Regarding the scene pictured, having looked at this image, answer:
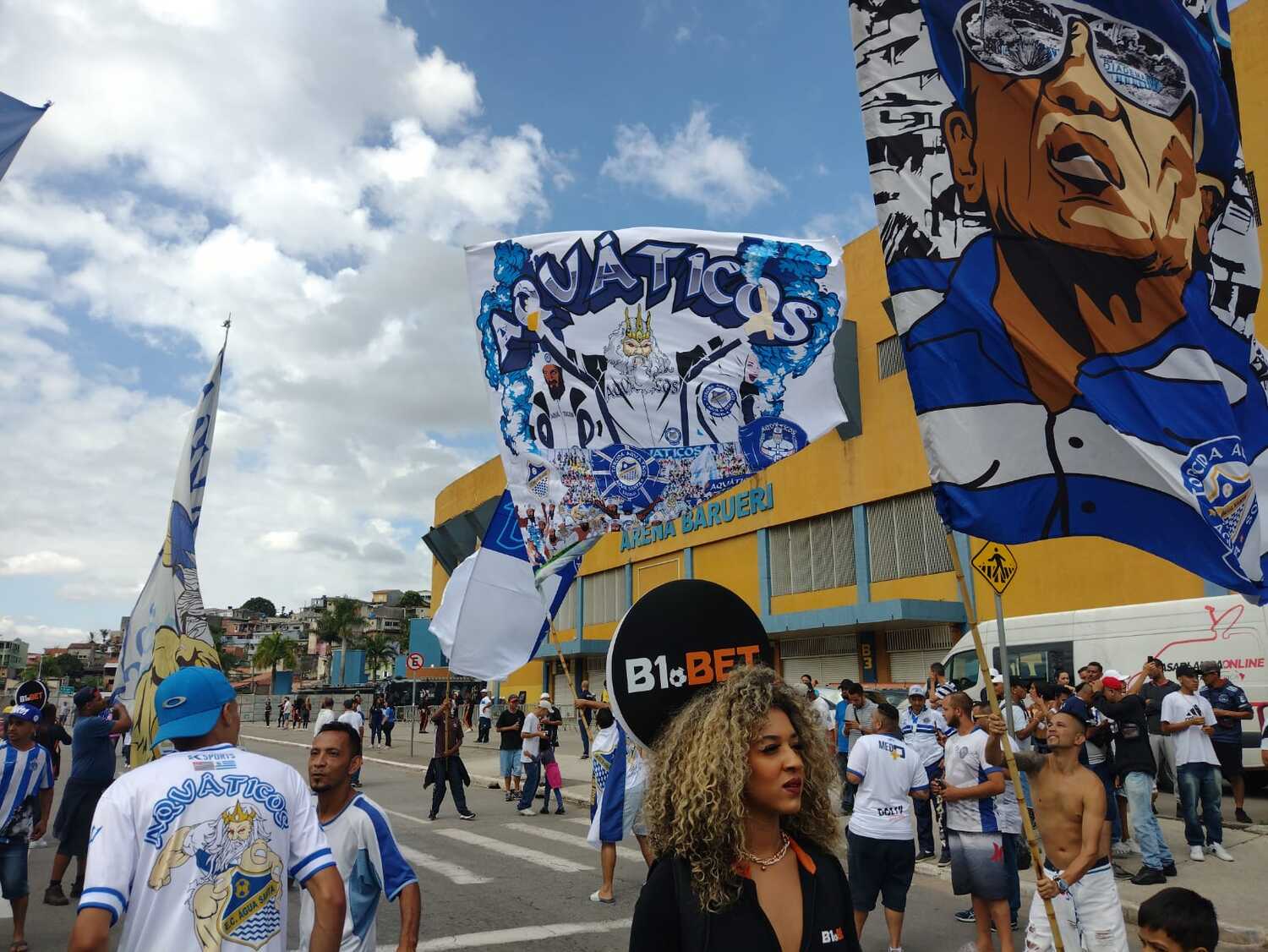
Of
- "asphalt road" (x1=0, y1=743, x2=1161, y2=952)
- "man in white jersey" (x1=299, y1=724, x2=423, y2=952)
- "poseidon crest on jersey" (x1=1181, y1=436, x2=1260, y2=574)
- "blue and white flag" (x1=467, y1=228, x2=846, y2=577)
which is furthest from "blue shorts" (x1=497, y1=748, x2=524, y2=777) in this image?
"poseidon crest on jersey" (x1=1181, y1=436, x2=1260, y2=574)

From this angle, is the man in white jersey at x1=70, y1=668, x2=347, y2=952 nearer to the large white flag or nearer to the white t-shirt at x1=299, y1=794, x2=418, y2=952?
Answer: the white t-shirt at x1=299, y1=794, x2=418, y2=952

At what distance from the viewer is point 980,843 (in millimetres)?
6531

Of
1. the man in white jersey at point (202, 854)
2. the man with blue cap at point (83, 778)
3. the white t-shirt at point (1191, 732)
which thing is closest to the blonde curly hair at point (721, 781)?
the man in white jersey at point (202, 854)

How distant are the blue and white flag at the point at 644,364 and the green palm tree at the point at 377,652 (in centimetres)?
9503

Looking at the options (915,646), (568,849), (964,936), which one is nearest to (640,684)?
(964,936)

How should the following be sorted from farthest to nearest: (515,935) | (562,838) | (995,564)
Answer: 1. (562,838)
2. (515,935)
3. (995,564)

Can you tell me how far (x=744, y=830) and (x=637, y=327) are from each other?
5.72m

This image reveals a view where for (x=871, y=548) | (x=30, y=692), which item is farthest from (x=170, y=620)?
(x=871, y=548)

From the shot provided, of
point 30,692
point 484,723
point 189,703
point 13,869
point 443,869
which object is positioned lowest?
point 443,869

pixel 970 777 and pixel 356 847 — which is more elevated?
pixel 356 847

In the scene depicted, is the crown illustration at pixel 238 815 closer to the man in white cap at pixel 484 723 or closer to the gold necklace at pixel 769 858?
the gold necklace at pixel 769 858

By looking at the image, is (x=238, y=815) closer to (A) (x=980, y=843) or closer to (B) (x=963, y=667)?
(A) (x=980, y=843)

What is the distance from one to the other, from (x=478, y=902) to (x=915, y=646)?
18.8 metres

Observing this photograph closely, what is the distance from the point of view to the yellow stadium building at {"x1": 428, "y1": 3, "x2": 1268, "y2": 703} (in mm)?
20453
